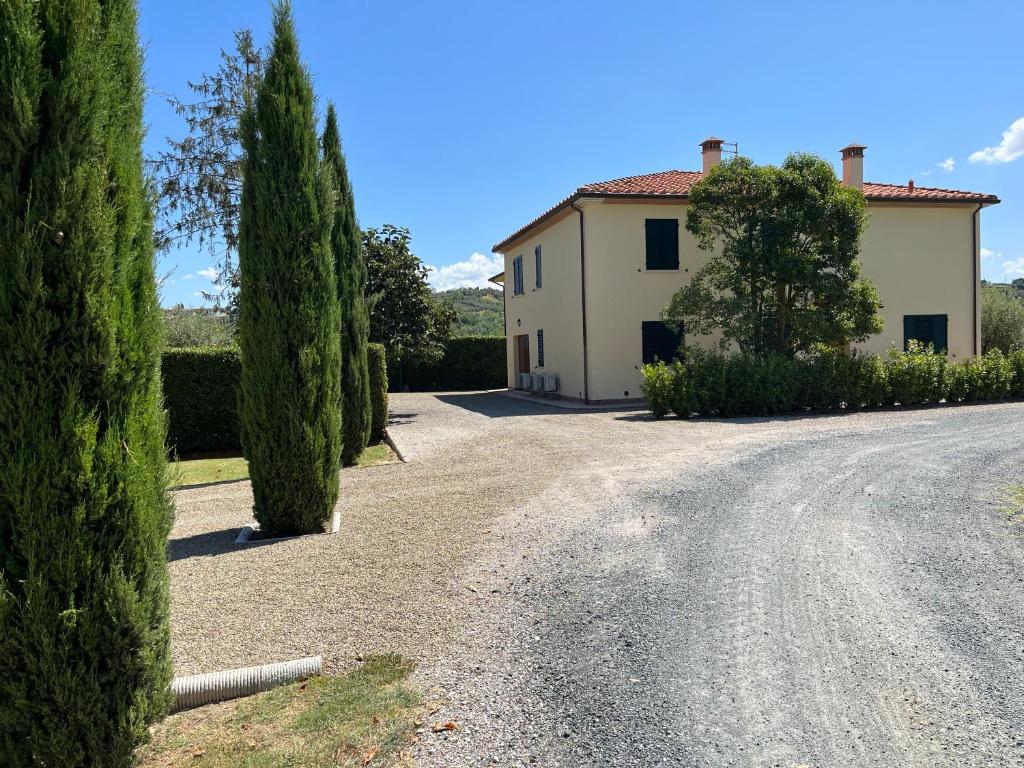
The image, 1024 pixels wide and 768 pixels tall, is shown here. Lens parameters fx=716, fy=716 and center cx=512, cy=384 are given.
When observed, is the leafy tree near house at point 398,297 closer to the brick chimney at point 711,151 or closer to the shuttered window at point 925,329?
the brick chimney at point 711,151

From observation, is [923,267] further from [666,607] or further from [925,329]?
[666,607]

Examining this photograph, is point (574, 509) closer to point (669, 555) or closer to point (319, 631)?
point (669, 555)

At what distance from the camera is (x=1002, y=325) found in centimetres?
2444

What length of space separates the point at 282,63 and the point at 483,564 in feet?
15.1

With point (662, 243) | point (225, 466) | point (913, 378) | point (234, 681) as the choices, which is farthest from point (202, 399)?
point (913, 378)

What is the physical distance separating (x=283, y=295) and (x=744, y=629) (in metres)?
4.57

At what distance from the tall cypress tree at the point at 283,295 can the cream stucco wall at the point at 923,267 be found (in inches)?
715

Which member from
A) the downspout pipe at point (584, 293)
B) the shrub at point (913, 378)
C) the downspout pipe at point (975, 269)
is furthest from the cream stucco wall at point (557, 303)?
the downspout pipe at point (975, 269)

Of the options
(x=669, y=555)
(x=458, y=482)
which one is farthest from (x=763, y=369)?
(x=669, y=555)

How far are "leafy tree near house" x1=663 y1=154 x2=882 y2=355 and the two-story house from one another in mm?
2358

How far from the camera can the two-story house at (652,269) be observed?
61.1 ft

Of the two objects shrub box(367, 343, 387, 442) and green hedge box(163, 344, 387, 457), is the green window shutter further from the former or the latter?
green hedge box(163, 344, 387, 457)

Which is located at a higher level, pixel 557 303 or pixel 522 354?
A: pixel 557 303

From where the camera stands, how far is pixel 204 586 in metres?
5.00
